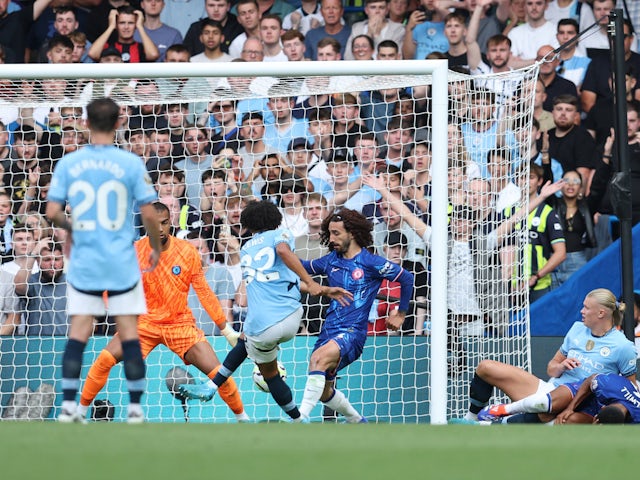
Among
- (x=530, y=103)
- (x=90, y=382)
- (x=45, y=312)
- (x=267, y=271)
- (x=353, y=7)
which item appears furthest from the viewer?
(x=353, y=7)

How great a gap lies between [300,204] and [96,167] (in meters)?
4.34

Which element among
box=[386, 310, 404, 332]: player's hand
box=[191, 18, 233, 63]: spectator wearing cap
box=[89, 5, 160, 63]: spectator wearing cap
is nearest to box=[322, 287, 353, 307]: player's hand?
box=[386, 310, 404, 332]: player's hand

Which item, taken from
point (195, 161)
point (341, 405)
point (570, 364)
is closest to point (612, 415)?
point (570, 364)

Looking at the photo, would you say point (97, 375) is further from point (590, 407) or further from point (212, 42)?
point (212, 42)

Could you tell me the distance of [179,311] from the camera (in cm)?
849

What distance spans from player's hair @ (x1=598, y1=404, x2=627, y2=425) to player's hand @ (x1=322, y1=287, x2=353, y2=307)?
1929 millimetres

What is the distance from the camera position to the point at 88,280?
5.41 meters

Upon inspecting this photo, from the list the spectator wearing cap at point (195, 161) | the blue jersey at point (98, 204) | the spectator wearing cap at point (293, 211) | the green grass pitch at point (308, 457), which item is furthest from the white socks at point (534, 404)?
the spectator wearing cap at point (195, 161)

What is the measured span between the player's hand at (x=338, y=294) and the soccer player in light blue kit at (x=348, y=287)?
0.22m

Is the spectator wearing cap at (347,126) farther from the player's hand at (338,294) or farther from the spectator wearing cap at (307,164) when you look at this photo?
the player's hand at (338,294)

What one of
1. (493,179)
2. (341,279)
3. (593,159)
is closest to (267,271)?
(341,279)

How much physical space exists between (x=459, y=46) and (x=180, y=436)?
24.0 ft

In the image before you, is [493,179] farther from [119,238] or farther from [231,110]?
[119,238]

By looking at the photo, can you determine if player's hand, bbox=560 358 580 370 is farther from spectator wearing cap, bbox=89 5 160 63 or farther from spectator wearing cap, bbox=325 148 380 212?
spectator wearing cap, bbox=89 5 160 63
